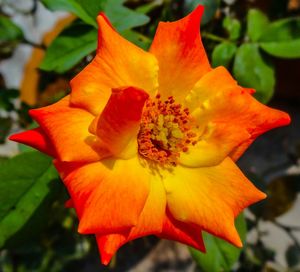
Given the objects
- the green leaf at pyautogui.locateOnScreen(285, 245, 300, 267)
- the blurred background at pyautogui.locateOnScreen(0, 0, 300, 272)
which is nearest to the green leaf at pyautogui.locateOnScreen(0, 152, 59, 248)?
the blurred background at pyautogui.locateOnScreen(0, 0, 300, 272)

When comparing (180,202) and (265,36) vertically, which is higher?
(265,36)

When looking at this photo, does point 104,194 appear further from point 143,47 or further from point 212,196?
point 143,47

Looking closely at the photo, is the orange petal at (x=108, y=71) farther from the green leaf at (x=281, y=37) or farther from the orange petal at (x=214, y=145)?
the green leaf at (x=281, y=37)

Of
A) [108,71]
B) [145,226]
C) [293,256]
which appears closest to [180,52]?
[108,71]

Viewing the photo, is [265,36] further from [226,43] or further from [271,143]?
[271,143]

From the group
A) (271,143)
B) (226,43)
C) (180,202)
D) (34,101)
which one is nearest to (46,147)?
(180,202)
